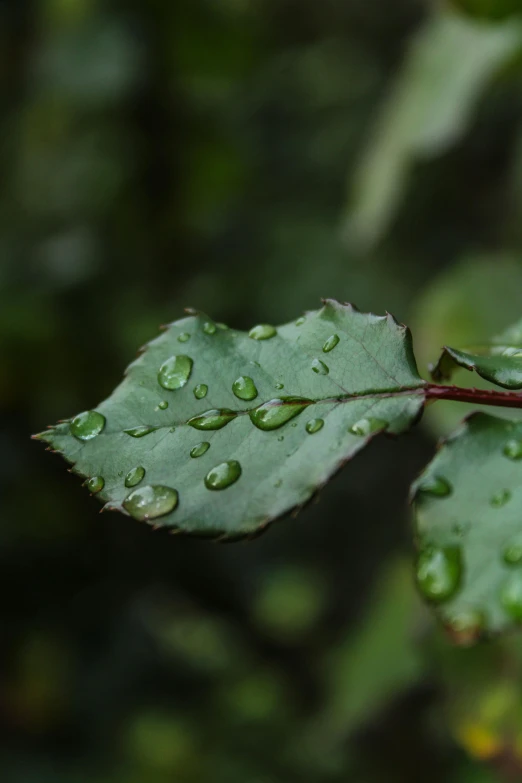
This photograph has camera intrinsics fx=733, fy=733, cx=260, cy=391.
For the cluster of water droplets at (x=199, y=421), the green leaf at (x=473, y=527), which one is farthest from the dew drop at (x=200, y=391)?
the green leaf at (x=473, y=527)

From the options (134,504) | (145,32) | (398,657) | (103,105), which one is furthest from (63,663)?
(134,504)

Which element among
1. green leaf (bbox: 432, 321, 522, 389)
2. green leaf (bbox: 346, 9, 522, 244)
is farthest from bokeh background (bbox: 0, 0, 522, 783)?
green leaf (bbox: 432, 321, 522, 389)

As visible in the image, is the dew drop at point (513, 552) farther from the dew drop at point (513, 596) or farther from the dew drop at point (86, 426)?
the dew drop at point (86, 426)

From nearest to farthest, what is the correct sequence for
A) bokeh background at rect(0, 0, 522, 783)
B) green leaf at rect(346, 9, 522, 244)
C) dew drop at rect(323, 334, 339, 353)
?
dew drop at rect(323, 334, 339, 353), green leaf at rect(346, 9, 522, 244), bokeh background at rect(0, 0, 522, 783)

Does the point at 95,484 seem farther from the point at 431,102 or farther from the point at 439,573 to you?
the point at 431,102

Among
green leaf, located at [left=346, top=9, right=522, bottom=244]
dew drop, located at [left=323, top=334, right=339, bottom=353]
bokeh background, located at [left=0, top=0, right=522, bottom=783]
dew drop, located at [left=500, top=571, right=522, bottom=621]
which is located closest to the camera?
dew drop, located at [left=500, top=571, right=522, bottom=621]

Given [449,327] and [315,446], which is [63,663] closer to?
[449,327]

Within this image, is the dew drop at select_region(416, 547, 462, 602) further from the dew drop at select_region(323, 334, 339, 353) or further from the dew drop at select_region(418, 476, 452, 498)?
the dew drop at select_region(323, 334, 339, 353)
